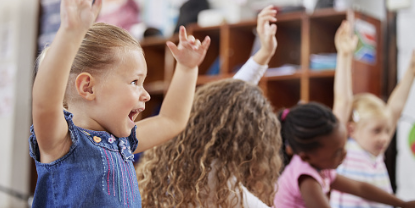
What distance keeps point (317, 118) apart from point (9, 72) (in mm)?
3181

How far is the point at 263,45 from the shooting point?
4.20ft

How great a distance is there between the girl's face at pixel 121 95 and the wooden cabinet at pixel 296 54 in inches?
63.9

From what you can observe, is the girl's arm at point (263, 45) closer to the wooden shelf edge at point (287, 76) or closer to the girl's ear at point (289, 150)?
the girl's ear at point (289, 150)

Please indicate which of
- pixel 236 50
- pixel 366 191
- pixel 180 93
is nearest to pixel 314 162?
pixel 366 191

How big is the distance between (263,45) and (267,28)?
0.06 metres

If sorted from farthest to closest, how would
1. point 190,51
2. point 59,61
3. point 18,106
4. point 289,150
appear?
point 18,106
point 289,150
point 190,51
point 59,61

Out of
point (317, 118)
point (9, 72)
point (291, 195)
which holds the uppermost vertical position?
point (317, 118)

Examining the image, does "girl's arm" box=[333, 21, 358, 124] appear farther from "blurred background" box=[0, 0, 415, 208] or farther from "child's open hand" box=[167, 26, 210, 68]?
"child's open hand" box=[167, 26, 210, 68]

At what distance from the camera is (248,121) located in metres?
1.12

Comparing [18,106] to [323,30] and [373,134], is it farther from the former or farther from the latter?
[373,134]

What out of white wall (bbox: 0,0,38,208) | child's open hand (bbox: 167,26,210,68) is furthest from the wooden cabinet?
white wall (bbox: 0,0,38,208)

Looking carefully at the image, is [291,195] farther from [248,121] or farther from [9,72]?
[9,72]

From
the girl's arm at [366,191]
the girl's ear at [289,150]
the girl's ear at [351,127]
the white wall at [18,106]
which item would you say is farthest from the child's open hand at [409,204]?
the white wall at [18,106]

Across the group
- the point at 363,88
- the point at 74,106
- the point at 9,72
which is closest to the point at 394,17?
the point at 363,88
